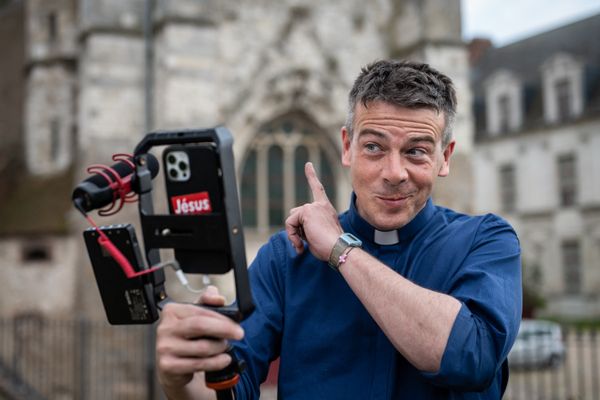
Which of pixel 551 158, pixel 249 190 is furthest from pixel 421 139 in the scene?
pixel 551 158

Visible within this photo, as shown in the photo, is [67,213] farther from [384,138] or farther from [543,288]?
[543,288]

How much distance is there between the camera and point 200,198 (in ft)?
4.80

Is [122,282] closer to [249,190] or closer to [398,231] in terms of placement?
[398,231]

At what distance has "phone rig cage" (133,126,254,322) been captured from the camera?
1.42 meters

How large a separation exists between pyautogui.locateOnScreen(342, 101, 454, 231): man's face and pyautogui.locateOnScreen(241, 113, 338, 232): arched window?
30.6 ft

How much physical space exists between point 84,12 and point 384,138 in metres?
10.0

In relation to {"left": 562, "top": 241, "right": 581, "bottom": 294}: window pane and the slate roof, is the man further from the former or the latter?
{"left": 562, "top": 241, "right": 581, "bottom": 294}: window pane

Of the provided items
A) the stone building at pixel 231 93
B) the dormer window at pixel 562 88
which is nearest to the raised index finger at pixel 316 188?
the stone building at pixel 231 93

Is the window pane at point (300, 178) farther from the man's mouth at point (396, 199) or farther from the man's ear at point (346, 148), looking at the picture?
the man's mouth at point (396, 199)

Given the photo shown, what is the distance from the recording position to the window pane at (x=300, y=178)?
37.6 ft

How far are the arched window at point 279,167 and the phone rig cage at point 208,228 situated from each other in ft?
31.7

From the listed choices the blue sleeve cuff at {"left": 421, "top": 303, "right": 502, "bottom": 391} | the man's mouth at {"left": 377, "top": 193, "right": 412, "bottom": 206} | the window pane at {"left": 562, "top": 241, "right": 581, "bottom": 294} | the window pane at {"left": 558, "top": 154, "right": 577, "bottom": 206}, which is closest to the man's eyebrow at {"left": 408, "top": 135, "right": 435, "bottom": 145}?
the man's mouth at {"left": 377, "top": 193, "right": 412, "bottom": 206}

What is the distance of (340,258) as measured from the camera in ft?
5.61

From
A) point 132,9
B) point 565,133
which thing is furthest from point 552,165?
point 132,9
